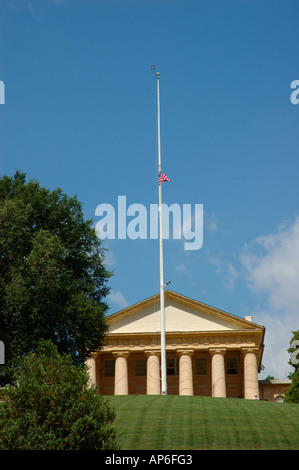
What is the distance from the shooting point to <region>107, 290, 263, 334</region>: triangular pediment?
2990 inches

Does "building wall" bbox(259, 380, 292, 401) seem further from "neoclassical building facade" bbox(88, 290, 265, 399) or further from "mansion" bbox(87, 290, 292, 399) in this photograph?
"mansion" bbox(87, 290, 292, 399)

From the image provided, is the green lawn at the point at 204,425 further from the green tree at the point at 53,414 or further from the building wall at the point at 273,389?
the building wall at the point at 273,389

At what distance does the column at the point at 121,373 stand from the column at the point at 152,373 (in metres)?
2.44

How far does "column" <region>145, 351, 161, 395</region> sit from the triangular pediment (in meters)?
2.85

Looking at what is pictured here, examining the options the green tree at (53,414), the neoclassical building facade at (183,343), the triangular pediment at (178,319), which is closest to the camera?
the green tree at (53,414)

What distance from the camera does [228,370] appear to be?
3167 inches

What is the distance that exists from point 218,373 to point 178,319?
7804 millimetres

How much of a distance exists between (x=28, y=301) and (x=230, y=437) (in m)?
18.1

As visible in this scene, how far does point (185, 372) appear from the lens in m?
74.5

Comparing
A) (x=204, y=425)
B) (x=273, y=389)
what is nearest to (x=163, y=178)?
(x=204, y=425)

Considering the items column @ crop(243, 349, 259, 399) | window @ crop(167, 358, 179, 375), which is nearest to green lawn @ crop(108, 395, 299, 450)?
column @ crop(243, 349, 259, 399)

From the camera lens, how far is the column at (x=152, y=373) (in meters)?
73.6

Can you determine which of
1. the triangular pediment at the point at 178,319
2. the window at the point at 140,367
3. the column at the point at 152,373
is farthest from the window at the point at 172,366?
the triangular pediment at the point at 178,319

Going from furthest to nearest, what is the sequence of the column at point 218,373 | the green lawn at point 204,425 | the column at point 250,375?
1. the column at point 250,375
2. the column at point 218,373
3. the green lawn at point 204,425
